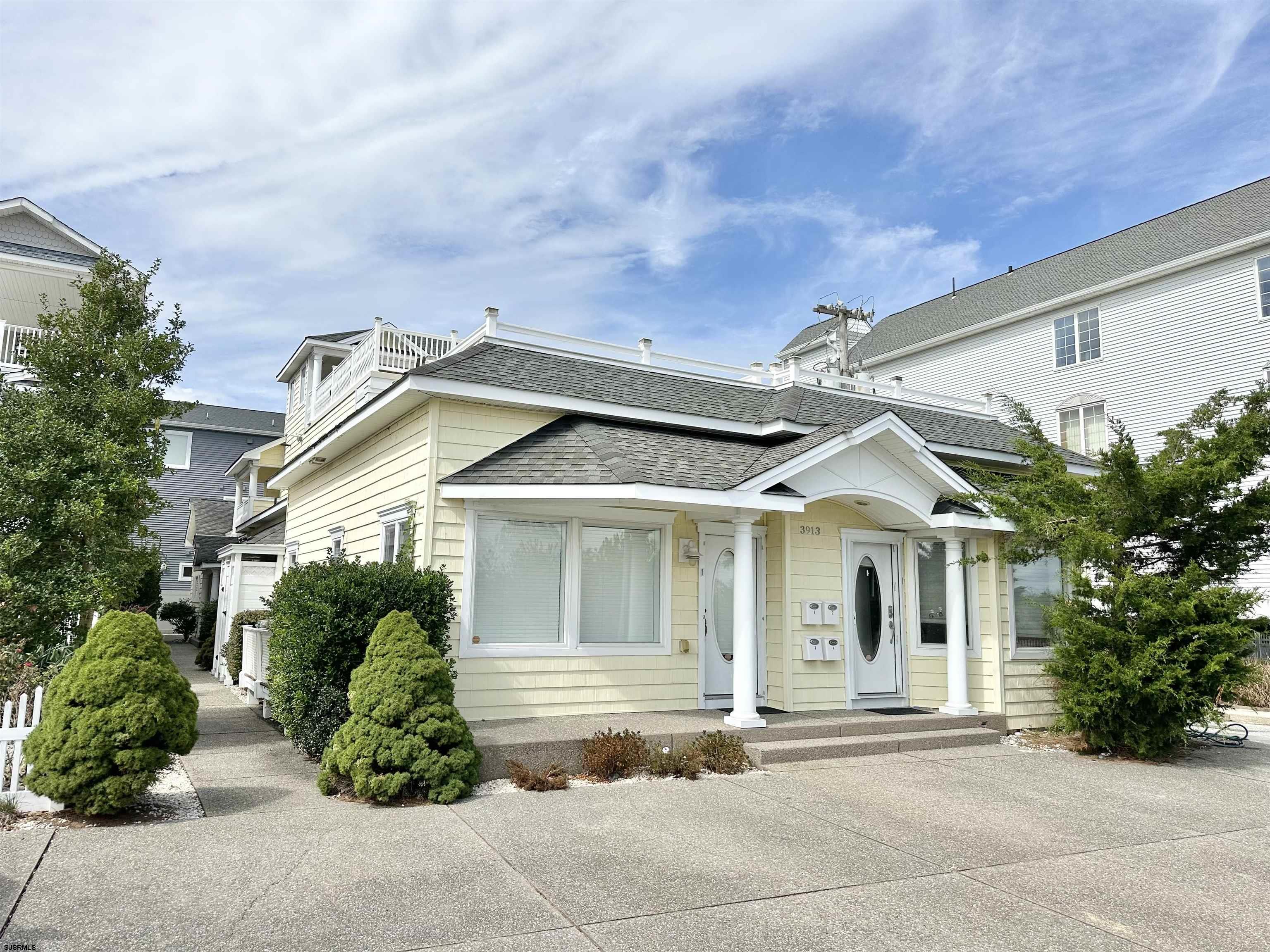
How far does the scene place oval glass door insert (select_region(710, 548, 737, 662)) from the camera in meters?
10.2

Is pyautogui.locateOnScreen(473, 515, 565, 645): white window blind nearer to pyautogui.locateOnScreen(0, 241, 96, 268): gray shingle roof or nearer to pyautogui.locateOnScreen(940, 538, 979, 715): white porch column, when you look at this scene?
pyautogui.locateOnScreen(940, 538, 979, 715): white porch column

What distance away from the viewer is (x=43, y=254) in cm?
1650

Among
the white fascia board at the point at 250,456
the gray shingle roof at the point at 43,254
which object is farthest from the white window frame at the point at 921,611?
the gray shingle roof at the point at 43,254

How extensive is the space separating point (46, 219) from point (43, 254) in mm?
838

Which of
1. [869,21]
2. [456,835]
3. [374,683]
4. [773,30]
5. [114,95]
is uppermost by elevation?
[869,21]

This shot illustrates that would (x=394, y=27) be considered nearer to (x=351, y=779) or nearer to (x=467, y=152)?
(x=467, y=152)

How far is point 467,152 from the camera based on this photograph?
10.9 meters

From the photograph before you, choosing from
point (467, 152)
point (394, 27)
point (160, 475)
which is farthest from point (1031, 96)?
point (160, 475)

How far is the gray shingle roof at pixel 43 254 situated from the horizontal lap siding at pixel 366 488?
6922 millimetres

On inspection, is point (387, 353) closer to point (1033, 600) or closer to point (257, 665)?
point (257, 665)

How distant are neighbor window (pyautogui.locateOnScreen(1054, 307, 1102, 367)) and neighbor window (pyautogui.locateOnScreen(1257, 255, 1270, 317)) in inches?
137

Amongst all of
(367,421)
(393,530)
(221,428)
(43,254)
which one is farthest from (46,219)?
(221,428)

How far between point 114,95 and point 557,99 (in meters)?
4.83

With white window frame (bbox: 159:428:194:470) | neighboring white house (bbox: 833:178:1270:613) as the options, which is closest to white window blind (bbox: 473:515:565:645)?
neighboring white house (bbox: 833:178:1270:613)
